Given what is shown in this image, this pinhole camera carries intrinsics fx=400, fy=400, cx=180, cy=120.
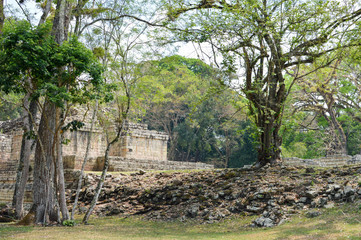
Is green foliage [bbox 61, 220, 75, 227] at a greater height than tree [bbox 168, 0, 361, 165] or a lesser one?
lesser

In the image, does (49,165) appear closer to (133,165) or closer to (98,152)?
(133,165)

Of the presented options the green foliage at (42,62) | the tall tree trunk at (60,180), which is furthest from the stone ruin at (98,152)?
the green foliage at (42,62)

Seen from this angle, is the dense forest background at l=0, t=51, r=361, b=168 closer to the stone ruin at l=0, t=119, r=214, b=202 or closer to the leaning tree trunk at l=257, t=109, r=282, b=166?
the stone ruin at l=0, t=119, r=214, b=202

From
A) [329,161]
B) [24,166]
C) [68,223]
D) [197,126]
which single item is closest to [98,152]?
[24,166]

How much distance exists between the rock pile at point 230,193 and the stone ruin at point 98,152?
2.83 m

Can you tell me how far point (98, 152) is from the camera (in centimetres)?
2027

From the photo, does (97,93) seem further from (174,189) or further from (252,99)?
(252,99)

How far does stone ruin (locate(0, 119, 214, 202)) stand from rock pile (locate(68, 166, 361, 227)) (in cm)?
283

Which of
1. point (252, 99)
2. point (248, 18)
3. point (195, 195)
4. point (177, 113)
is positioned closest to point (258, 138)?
point (252, 99)

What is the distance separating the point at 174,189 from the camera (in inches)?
494

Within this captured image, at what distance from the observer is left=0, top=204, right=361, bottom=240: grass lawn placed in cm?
731

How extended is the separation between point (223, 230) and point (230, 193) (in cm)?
221

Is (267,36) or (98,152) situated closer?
(267,36)

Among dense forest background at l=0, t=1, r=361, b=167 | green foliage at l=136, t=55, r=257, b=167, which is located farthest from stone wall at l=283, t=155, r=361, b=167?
green foliage at l=136, t=55, r=257, b=167
